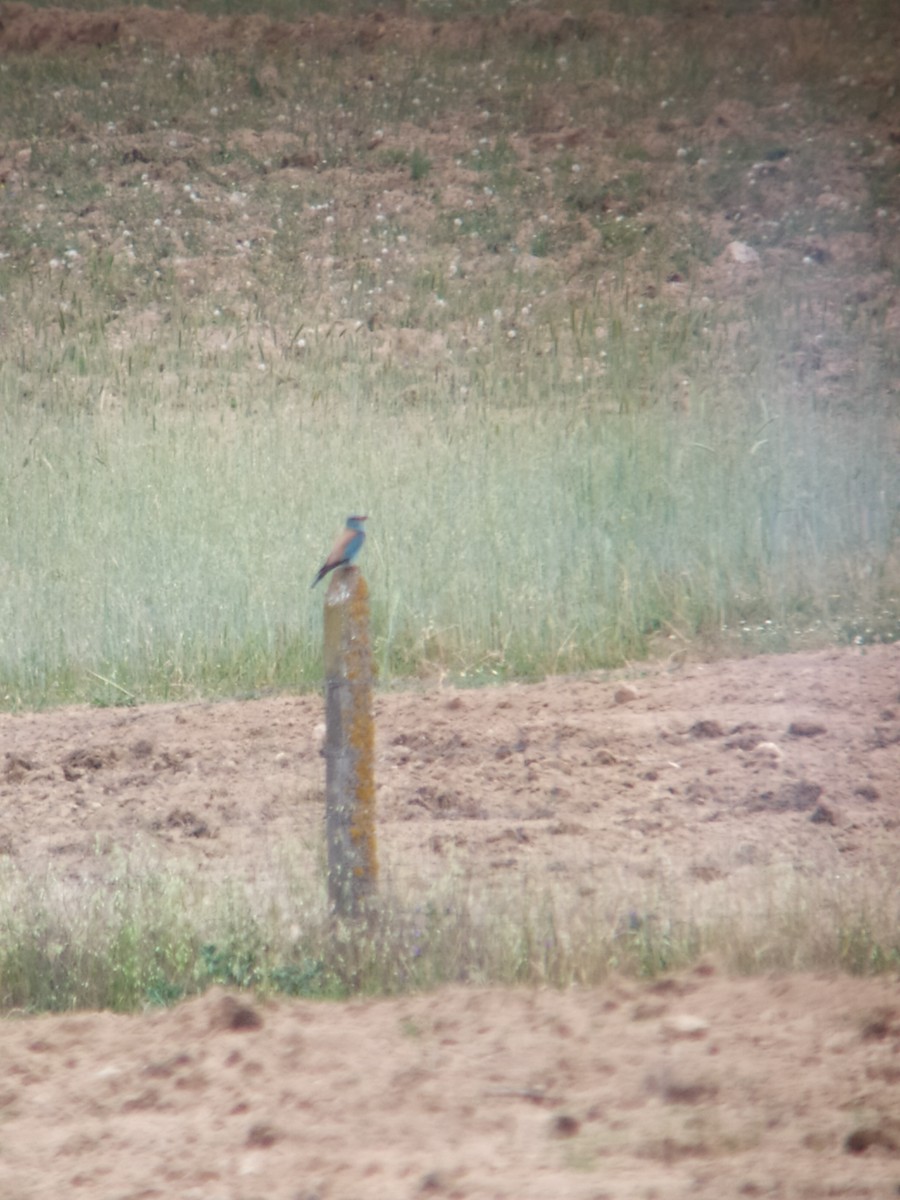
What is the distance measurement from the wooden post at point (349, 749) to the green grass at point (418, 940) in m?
0.08

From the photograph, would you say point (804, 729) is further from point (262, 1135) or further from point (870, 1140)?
point (262, 1135)

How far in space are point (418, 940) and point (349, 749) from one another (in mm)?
467

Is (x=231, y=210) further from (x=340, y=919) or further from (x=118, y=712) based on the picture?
(x=340, y=919)

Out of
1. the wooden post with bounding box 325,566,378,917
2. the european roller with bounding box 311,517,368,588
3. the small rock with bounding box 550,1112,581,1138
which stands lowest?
the small rock with bounding box 550,1112,581,1138

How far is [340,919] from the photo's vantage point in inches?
156

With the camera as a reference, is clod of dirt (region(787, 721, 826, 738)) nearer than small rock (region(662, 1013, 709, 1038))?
No

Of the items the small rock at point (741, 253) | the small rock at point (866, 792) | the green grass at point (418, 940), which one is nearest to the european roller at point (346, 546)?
the green grass at point (418, 940)

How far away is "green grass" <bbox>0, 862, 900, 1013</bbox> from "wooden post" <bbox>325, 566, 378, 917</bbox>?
83 mm

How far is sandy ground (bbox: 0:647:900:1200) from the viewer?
9.59 feet

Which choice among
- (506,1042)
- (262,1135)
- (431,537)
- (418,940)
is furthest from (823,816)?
(431,537)

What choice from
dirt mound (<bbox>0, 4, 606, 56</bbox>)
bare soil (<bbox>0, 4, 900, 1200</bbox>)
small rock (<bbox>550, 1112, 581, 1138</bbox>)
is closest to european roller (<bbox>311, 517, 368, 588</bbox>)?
bare soil (<bbox>0, 4, 900, 1200</bbox>)

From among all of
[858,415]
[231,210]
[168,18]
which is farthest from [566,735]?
[168,18]

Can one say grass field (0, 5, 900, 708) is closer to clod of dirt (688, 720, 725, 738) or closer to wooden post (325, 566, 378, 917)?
clod of dirt (688, 720, 725, 738)

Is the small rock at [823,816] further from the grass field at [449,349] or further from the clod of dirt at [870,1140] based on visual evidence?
the grass field at [449,349]
